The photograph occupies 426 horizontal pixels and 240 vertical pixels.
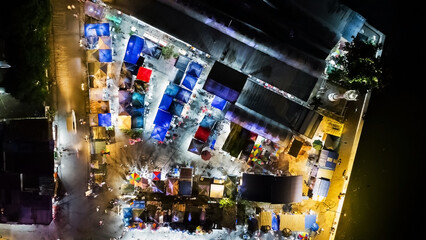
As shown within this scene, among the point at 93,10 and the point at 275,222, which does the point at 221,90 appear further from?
the point at 275,222

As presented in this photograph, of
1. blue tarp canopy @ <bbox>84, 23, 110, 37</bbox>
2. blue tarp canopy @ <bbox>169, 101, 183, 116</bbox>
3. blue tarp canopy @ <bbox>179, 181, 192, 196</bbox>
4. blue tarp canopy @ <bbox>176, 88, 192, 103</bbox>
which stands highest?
blue tarp canopy @ <bbox>84, 23, 110, 37</bbox>

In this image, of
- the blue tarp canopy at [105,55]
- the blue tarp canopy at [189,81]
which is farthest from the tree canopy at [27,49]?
the blue tarp canopy at [189,81]

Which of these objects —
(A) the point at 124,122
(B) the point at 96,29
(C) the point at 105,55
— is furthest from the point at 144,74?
(B) the point at 96,29

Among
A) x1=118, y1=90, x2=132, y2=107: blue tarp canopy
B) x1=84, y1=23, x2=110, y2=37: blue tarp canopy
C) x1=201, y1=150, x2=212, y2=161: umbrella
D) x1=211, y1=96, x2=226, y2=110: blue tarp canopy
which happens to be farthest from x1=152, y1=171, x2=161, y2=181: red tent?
x1=84, y1=23, x2=110, y2=37: blue tarp canopy

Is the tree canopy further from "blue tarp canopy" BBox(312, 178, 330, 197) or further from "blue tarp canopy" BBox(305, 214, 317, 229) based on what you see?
"blue tarp canopy" BBox(305, 214, 317, 229)

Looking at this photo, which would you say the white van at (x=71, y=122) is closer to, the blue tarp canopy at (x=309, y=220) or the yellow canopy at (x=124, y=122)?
the yellow canopy at (x=124, y=122)

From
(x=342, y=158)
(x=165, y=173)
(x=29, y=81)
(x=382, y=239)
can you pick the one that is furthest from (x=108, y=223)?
(x=382, y=239)
